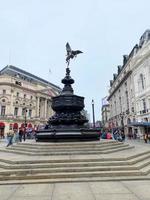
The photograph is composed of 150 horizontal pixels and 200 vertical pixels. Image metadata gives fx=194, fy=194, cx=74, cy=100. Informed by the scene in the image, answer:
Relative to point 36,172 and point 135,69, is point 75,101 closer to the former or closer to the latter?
point 36,172

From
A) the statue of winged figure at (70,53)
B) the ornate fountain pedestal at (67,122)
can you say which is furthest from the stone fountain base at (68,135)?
the statue of winged figure at (70,53)

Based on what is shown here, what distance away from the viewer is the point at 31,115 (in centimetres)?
7600

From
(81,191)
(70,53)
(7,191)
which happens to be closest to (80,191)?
(81,191)

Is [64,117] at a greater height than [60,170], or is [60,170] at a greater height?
[64,117]

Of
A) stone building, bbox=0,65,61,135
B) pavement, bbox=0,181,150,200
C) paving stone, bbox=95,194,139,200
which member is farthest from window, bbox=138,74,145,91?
paving stone, bbox=95,194,139,200

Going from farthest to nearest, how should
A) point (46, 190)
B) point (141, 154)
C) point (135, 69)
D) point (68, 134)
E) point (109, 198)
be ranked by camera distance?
point (135, 69) < point (68, 134) < point (141, 154) < point (46, 190) < point (109, 198)

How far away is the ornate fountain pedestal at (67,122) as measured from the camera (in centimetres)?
1424

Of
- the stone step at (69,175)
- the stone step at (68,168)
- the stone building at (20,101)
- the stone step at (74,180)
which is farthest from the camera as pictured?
the stone building at (20,101)

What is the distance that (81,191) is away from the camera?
6699mm

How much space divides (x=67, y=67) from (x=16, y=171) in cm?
1241

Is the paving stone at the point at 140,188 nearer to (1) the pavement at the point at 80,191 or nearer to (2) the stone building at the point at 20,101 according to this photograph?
(1) the pavement at the point at 80,191

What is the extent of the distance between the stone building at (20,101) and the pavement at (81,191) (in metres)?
47.5

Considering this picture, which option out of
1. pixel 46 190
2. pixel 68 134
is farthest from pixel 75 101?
pixel 46 190

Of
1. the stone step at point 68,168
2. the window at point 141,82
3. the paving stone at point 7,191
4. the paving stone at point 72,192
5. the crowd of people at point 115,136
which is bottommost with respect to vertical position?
the paving stone at point 7,191
